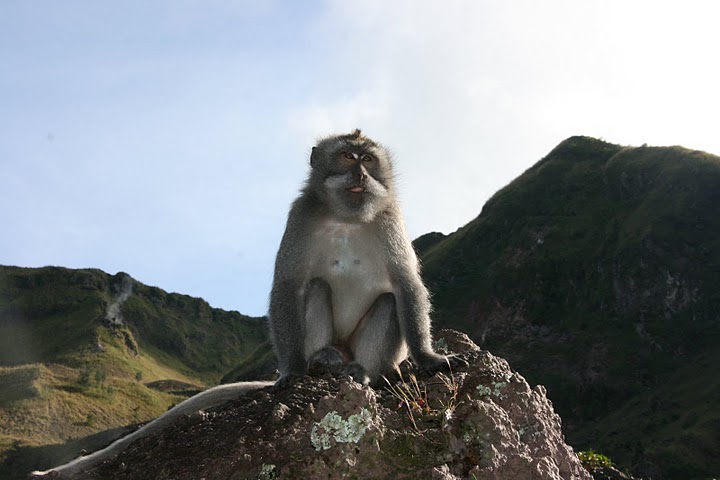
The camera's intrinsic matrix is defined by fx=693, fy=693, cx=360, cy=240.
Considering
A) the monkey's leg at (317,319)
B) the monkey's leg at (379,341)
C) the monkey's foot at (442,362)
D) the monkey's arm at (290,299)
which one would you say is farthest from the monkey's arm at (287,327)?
the monkey's foot at (442,362)

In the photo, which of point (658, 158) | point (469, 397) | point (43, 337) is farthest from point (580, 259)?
point (469, 397)

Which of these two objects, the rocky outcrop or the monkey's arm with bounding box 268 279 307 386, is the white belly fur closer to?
the monkey's arm with bounding box 268 279 307 386

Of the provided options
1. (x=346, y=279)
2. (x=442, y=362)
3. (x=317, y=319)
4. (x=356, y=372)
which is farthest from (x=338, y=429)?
(x=346, y=279)

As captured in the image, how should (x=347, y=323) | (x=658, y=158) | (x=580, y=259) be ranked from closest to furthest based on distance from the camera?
(x=347, y=323), (x=580, y=259), (x=658, y=158)

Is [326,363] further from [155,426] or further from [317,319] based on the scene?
[155,426]

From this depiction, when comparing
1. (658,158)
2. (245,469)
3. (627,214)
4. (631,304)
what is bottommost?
(245,469)

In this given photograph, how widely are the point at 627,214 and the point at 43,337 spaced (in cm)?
7708

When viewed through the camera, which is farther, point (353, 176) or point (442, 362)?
point (353, 176)

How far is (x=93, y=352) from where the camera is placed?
307 ft

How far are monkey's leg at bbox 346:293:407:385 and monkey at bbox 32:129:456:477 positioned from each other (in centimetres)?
1

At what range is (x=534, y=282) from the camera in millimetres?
79688

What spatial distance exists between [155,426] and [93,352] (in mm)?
94526

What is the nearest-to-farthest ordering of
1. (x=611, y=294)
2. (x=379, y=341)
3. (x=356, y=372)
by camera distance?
(x=356, y=372) → (x=379, y=341) → (x=611, y=294)

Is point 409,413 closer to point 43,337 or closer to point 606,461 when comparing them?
point 606,461
